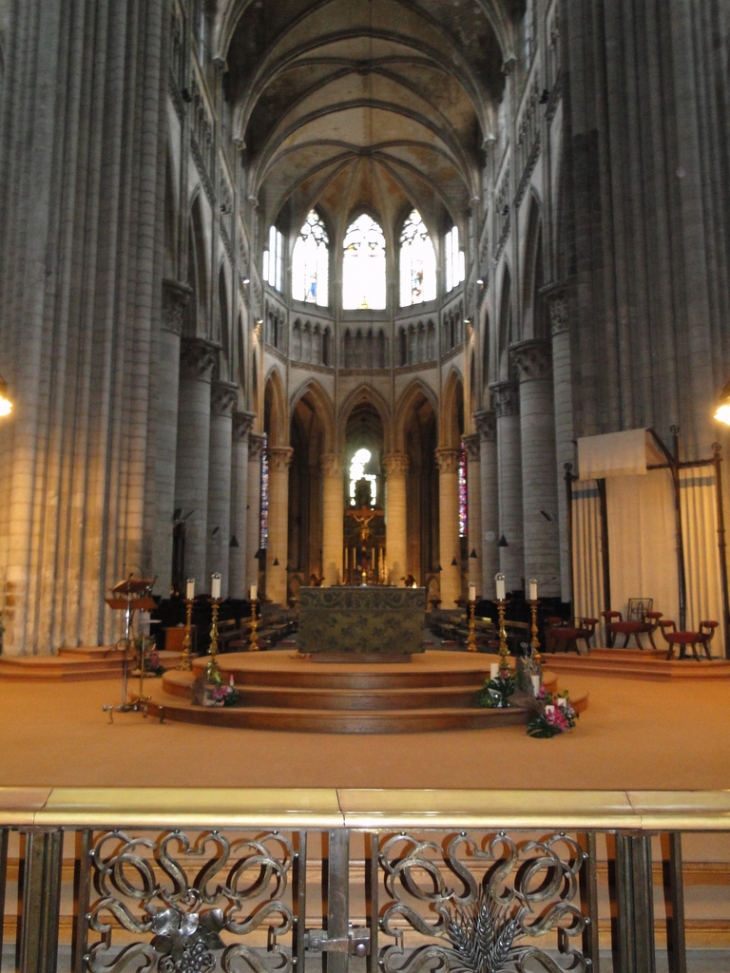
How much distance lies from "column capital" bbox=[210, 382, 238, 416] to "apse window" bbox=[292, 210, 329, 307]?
50.1ft

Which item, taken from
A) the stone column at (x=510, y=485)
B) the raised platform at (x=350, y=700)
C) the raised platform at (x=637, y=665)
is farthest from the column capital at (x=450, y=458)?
the raised platform at (x=350, y=700)

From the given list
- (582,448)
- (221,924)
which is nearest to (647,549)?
(582,448)

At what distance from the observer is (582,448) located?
14242 mm

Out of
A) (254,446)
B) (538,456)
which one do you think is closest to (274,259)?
(254,446)

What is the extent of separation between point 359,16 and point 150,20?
644 inches

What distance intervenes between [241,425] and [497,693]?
24.3m

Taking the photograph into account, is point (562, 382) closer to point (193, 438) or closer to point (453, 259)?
point (193, 438)

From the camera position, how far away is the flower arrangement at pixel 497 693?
798 centimetres

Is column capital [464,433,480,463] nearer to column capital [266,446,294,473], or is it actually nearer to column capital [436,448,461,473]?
column capital [436,448,461,473]

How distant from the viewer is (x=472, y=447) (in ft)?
113

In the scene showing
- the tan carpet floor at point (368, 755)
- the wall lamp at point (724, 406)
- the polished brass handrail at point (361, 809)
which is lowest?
the tan carpet floor at point (368, 755)

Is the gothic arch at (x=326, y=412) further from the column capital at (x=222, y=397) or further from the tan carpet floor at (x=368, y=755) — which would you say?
the tan carpet floor at (x=368, y=755)

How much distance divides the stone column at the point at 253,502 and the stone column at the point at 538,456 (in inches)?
551

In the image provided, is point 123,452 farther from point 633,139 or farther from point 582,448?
point 633,139
